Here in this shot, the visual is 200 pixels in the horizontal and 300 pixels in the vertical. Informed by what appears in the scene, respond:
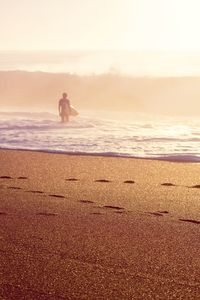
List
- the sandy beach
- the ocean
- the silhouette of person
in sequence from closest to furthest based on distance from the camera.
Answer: the sandy beach
the ocean
the silhouette of person

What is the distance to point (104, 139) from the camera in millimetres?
16047

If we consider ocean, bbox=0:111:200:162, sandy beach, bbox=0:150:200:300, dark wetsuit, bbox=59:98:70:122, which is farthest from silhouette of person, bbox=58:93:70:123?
sandy beach, bbox=0:150:200:300

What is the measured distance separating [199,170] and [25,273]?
21.4 ft

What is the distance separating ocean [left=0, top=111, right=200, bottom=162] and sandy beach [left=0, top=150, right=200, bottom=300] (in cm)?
317

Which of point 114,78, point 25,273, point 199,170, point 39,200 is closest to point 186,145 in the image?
point 199,170

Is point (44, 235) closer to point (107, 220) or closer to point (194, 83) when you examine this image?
point (107, 220)

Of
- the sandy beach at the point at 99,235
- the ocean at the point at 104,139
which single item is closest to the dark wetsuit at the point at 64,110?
the ocean at the point at 104,139

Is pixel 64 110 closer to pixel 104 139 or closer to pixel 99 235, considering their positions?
pixel 104 139

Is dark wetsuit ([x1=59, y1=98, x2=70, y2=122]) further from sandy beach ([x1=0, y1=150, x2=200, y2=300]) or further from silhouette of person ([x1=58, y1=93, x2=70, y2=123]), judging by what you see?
sandy beach ([x1=0, y1=150, x2=200, y2=300])

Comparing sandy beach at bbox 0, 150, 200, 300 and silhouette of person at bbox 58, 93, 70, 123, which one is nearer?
sandy beach at bbox 0, 150, 200, 300

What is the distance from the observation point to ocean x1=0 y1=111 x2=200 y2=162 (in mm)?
13253

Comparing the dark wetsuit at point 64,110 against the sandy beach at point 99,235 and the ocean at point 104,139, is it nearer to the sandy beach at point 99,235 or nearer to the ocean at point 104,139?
the ocean at point 104,139

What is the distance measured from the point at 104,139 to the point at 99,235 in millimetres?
10562

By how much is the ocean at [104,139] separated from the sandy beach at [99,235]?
125 inches
